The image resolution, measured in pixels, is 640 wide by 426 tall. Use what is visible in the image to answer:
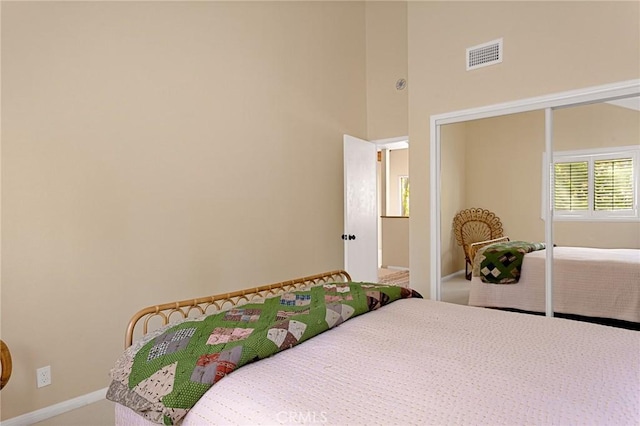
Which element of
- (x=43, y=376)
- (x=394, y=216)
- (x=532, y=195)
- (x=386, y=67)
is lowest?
(x=43, y=376)

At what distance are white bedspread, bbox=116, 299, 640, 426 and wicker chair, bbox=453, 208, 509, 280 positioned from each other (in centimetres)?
169

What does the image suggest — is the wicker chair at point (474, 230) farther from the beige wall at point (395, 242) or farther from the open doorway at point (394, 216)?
the beige wall at point (395, 242)

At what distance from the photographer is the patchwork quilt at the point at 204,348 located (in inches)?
48.6

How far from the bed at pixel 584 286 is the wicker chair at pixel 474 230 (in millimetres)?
306

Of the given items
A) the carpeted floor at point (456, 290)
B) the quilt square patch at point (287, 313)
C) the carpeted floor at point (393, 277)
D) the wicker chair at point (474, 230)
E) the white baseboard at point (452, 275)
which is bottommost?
the carpeted floor at point (393, 277)

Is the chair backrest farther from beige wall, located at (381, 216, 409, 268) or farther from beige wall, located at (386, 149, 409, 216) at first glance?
beige wall, located at (381, 216, 409, 268)

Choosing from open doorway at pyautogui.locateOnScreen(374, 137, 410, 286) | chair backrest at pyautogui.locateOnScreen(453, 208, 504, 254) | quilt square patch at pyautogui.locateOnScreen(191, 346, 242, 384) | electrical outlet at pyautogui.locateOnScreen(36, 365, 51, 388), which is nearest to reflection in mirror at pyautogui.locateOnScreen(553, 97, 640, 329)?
chair backrest at pyautogui.locateOnScreen(453, 208, 504, 254)

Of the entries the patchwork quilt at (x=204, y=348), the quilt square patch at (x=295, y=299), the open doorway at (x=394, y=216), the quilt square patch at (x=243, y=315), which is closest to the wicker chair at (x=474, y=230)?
the patchwork quilt at (x=204, y=348)

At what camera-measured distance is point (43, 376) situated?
235cm

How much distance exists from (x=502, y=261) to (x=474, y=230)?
1.14 ft

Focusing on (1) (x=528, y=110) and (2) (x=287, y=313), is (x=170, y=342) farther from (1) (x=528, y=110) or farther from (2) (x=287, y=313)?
(1) (x=528, y=110)

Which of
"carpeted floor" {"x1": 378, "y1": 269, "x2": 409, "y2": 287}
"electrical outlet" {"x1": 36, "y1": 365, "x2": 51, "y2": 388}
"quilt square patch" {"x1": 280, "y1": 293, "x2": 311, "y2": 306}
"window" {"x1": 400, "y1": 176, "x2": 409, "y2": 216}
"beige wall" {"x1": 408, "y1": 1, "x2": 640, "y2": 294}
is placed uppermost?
"beige wall" {"x1": 408, "y1": 1, "x2": 640, "y2": 294}

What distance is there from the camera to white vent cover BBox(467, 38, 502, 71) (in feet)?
10.7

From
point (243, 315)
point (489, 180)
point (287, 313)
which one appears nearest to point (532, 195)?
point (489, 180)
